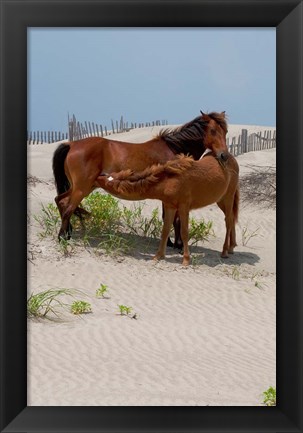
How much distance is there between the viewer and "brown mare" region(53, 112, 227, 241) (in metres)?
9.51

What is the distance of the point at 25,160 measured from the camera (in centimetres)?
404

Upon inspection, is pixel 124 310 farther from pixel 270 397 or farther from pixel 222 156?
pixel 222 156

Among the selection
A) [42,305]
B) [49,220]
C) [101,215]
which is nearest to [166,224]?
[101,215]

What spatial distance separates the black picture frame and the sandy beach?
602 millimetres

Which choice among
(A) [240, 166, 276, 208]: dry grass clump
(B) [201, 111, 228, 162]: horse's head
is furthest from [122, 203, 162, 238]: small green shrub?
(A) [240, 166, 276, 208]: dry grass clump

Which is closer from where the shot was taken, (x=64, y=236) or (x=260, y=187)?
(x=64, y=236)

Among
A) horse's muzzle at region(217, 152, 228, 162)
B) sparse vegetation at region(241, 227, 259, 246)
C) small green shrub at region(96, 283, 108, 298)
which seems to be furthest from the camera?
sparse vegetation at region(241, 227, 259, 246)

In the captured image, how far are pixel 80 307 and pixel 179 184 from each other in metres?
2.65

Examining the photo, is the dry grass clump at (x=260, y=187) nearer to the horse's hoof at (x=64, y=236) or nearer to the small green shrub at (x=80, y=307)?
the horse's hoof at (x=64, y=236)

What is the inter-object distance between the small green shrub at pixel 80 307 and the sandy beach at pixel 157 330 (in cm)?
10

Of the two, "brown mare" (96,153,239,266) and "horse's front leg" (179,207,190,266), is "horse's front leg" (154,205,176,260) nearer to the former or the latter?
"brown mare" (96,153,239,266)

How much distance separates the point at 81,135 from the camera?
20.9 m

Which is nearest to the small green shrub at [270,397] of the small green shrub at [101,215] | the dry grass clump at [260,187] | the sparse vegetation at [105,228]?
the sparse vegetation at [105,228]
